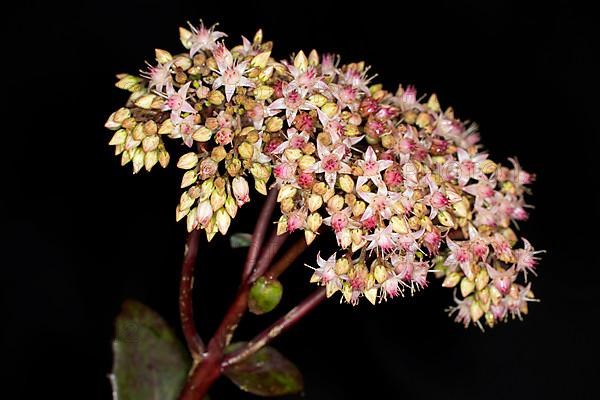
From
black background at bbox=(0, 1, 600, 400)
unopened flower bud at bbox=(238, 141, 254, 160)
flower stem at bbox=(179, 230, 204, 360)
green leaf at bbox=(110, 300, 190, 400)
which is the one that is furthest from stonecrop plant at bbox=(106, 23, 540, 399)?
black background at bbox=(0, 1, 600, 400)

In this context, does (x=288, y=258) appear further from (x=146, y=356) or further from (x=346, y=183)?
(x=146, y=356)

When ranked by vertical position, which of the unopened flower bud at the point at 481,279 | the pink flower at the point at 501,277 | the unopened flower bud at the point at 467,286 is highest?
the pink flower at the point at 501,277

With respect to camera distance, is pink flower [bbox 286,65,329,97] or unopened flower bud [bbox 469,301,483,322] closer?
pink flower [bbox 286,65,329,97]

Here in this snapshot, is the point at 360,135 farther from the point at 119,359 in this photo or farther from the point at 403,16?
the point at 403,16

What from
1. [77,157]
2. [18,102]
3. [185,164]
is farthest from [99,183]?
[185,164]

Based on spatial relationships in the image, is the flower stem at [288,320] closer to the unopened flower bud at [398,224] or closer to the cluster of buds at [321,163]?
the cluster of buds at [321,163]

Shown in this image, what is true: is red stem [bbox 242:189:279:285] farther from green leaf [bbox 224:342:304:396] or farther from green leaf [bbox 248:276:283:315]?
green leaf [bbox 224:342:304:396]

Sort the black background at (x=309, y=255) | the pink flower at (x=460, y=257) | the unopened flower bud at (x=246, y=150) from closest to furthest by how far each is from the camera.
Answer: the unopened flower bud at (x=246, y=150)
the pink flower at (x=460, y=257)
the black background at (x=309, y=255)

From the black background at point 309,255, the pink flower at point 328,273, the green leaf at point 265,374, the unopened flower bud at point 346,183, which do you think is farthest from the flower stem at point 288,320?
the black background at point 309,255
